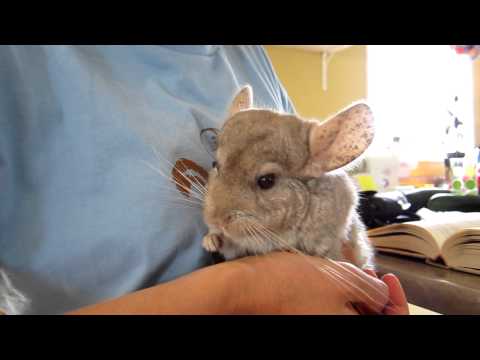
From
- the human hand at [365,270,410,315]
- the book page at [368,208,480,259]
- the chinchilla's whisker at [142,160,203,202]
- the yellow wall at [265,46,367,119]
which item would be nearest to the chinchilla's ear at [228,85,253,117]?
the chinchilla's whisker at [142,160,203,202]

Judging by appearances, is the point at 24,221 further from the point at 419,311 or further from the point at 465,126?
the point at 465,126

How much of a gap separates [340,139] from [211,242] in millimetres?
409

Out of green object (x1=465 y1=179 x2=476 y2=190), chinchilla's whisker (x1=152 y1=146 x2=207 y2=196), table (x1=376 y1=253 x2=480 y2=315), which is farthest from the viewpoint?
green object (x1=465 y1=179 x2=476 y2=190)

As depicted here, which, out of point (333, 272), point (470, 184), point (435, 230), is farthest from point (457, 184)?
point (333, 272)

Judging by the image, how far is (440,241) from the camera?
1.20 m

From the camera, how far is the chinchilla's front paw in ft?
2.81

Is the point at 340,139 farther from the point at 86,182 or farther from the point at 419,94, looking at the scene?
the point at 419,94

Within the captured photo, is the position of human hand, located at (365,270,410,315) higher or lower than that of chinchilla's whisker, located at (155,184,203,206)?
lower

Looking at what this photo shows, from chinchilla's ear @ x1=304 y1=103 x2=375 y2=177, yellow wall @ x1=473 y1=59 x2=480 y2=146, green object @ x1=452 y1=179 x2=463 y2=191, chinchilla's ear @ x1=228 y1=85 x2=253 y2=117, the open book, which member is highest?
yellow wall @ x1=473 y1=59 x2=480 y2=146

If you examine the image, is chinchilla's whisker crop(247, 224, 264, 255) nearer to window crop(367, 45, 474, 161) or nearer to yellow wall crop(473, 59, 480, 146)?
window crop(367, 45, 474, 161)

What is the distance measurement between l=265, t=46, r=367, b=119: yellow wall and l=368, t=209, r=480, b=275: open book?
205 cm

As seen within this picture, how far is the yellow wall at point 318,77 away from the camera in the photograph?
3.19 m

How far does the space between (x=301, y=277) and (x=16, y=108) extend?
716 millimetres
